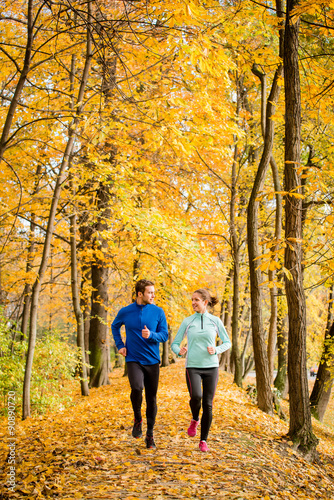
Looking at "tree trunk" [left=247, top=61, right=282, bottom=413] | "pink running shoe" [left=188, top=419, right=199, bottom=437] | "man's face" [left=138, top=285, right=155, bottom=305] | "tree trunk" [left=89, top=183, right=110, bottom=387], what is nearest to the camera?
"man's face" [left=138, top=285, right=155, bottom=305]

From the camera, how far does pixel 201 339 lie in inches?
180

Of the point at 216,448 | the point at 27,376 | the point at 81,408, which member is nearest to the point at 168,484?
the point at 216,448

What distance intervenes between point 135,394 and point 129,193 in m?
5.34

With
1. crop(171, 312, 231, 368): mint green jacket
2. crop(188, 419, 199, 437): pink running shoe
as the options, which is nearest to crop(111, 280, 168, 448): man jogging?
crop(171, 312, 231, 368): mint green jacket

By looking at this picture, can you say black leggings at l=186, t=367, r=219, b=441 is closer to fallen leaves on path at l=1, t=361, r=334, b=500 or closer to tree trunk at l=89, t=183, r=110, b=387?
fallen leaves on path at l=1, t=361, r=334, b=500

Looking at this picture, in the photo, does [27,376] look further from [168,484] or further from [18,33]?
[18,33]

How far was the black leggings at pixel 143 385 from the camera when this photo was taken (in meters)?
4.30

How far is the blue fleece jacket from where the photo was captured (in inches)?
170

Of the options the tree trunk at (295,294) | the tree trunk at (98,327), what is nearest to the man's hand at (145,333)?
the tree trunk at (295,294)

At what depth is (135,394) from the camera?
4316mm

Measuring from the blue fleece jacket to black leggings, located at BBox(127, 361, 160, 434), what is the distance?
0.25 ft

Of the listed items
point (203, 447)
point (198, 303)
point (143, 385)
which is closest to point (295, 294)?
point (198, 303)

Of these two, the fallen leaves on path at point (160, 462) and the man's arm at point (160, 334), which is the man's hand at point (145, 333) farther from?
the fallen leaves on path at point (160, 462)

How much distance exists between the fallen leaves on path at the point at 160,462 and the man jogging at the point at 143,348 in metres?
0.49
